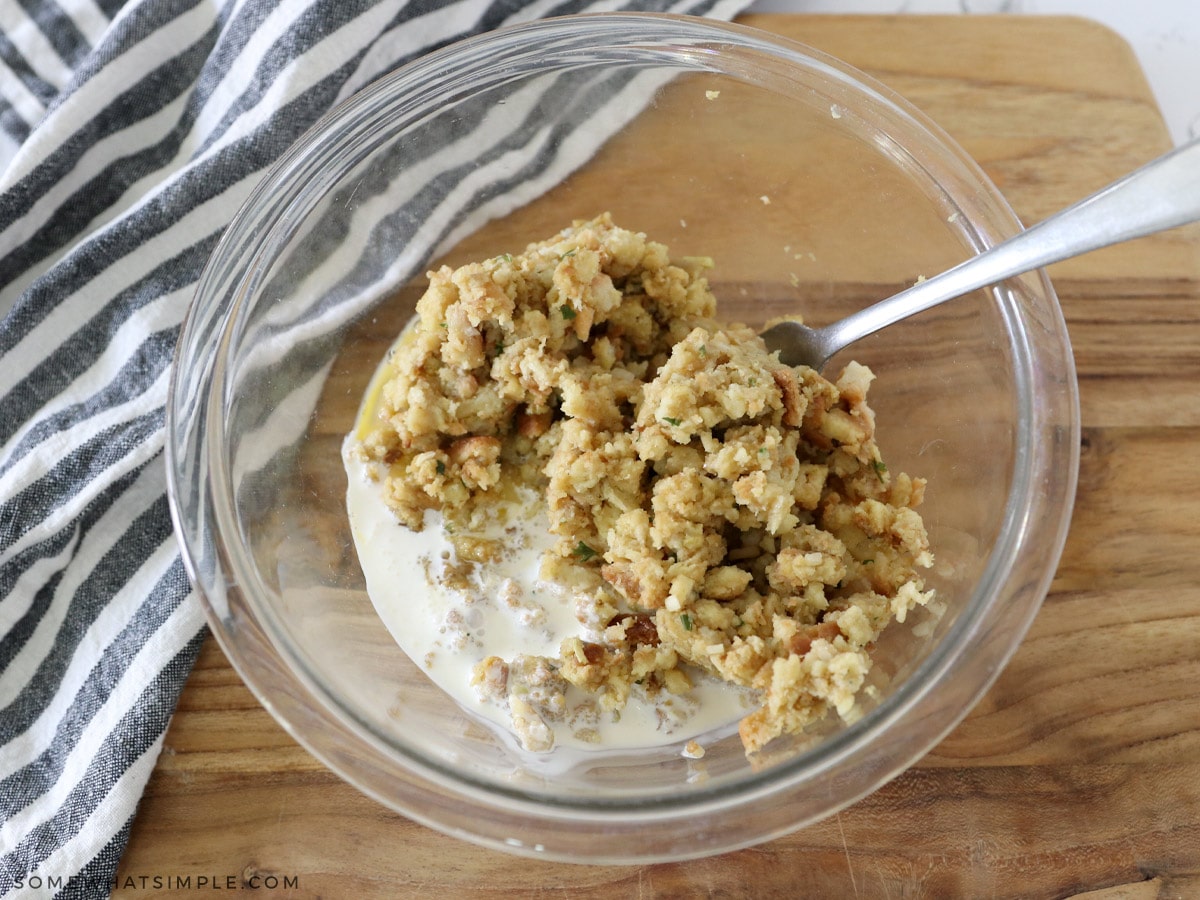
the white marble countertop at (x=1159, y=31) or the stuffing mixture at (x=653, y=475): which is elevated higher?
the stuffing mixture at (x=653, y=475)

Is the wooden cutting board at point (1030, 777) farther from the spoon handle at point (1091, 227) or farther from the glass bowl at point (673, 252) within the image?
the spoon handle at point (1091, 227)

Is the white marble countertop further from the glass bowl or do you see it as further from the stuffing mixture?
the stuffing mixture

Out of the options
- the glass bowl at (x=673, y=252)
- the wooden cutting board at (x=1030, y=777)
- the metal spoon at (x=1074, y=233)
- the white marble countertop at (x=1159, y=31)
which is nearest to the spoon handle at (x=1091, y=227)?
the metal spoon at (x=1074, y=233)

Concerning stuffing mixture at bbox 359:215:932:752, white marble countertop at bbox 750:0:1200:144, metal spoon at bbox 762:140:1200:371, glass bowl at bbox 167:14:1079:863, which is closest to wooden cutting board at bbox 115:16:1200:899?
glass bowl at bbox 167:14:1079:863

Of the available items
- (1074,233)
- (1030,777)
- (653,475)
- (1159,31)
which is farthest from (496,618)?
(1159,31)

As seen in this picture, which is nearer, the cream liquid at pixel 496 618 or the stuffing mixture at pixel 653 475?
the stuffing mixture at pixel 653 475
